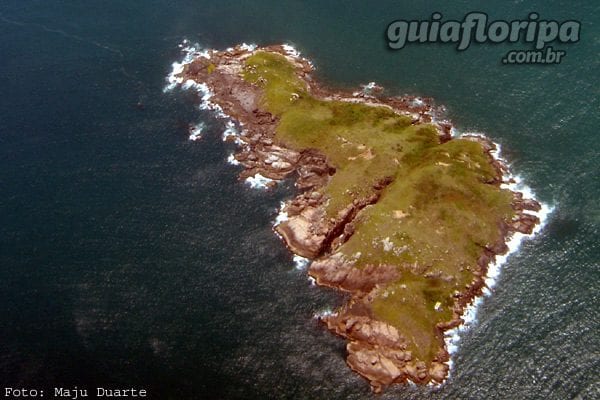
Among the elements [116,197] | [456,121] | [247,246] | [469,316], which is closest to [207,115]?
[116,197]

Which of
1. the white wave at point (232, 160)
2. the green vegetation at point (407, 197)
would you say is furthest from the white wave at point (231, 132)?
the green vegetation at point (407, 197)

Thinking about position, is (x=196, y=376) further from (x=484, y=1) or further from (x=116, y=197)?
(x=484, y=1)

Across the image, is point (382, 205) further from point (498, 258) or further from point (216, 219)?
point (216, 219)

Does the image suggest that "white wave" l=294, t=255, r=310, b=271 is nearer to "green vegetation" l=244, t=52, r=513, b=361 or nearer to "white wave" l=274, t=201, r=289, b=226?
"green vegetation" l=244, t=52, r=513, b=361

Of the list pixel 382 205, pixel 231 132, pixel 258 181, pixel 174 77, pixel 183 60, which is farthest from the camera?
pixel 183 60

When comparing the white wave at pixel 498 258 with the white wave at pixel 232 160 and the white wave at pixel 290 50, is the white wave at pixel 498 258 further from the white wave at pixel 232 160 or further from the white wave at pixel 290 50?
the white wave at pixel 290 50

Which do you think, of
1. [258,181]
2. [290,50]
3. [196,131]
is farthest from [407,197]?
[290,50]
